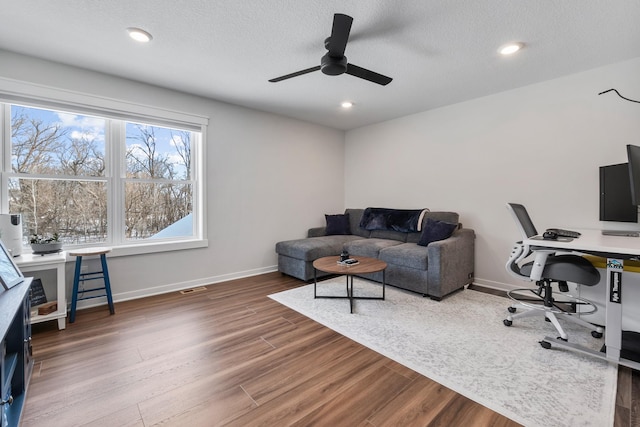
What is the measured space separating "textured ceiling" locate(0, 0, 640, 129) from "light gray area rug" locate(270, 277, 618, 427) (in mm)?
2508

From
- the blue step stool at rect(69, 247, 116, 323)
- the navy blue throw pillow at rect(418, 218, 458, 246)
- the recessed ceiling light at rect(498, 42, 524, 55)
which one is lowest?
the blue step stool at rect(69, 247, 116, 323)

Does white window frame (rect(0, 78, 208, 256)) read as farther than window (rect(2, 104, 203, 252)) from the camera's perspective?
No

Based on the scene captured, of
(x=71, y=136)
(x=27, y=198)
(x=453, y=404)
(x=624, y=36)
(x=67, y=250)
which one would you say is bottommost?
(x=453, y=404)

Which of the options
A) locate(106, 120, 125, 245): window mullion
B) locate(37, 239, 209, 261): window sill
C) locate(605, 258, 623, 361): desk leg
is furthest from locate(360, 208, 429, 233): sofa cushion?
locate(106, 120, 125, 245): window mullion

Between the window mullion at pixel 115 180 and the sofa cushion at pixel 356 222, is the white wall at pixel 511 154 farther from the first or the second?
the window mullion at pixel 115 180

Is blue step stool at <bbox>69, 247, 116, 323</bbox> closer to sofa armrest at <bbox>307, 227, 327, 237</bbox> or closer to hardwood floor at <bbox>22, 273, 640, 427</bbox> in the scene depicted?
hardwood floor at <bbox>22, 273, 640, 427</bbox>

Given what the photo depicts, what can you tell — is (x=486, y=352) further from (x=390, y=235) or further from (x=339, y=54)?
(x=339, y=54)

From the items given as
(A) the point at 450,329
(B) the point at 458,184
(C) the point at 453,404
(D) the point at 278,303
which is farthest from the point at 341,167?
(C) the point at 453,404

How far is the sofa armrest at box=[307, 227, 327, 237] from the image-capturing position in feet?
16.0

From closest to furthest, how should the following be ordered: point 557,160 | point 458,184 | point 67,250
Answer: point 67,250
point 557,160
point 458,184

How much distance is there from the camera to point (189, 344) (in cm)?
224

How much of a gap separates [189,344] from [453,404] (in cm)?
192

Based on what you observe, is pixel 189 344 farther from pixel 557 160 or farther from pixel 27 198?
pixel 557 160

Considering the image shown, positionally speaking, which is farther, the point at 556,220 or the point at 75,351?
the point at 556,220
